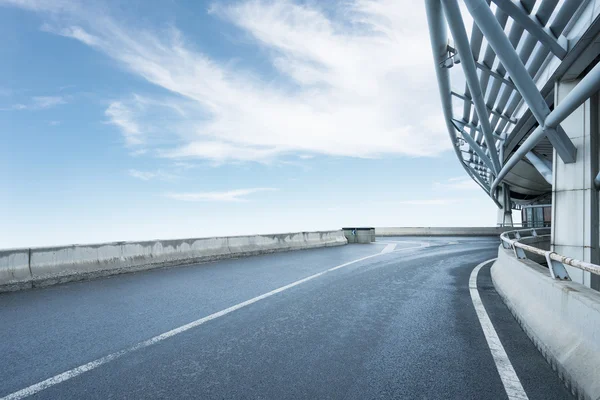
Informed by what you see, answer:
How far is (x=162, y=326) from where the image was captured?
17.1 ft

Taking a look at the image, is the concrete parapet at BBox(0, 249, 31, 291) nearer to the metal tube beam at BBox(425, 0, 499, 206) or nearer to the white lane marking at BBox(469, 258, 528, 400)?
the white lane marking at BBox(469, 258, 528, 400)

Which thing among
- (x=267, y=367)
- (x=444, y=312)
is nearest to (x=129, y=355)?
(x=267, y=367)

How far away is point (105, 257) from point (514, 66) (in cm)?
1258

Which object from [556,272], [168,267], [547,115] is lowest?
[168,267]

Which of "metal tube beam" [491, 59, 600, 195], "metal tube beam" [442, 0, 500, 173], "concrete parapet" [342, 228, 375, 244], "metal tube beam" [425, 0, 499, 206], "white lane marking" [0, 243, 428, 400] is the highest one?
"metal tube beam" [425, 0, 499, 206]

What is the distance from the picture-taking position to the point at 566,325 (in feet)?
12.7

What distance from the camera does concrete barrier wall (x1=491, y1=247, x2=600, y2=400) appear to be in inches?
125

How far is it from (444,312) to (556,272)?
76.4 inches

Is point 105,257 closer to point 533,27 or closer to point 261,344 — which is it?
point 261,344

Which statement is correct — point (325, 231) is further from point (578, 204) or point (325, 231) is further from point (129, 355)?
point (129, 355)

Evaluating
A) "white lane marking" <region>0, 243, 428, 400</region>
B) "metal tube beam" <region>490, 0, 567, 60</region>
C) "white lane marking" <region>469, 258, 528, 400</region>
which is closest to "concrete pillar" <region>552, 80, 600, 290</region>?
"metal tube beam" <region>490, 0, 567, 60</region>

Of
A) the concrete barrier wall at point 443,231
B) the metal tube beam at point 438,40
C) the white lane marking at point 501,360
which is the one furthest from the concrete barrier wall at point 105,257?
the concrete barrier wall at point 443,231

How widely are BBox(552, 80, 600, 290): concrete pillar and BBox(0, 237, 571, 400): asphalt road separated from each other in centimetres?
503

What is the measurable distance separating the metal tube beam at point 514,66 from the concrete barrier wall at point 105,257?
36.9 ft
